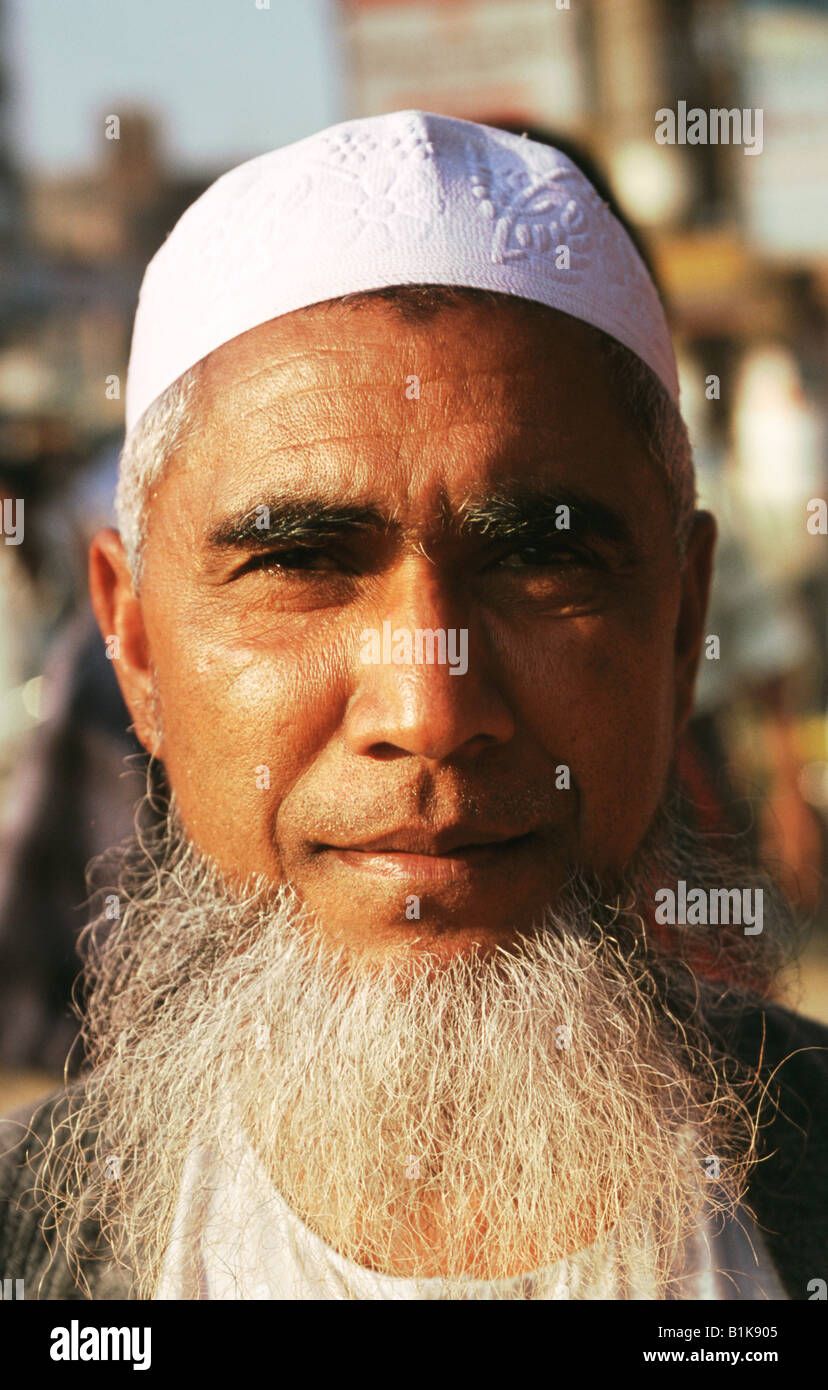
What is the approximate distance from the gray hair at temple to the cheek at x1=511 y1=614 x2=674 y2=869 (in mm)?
233

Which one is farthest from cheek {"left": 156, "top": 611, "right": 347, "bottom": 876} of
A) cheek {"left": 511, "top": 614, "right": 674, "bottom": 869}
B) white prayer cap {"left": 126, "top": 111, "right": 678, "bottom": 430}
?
white prayer cap {"left": 126, "top": 111, "right": 678, "bottom": 430}

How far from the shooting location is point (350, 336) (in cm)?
153

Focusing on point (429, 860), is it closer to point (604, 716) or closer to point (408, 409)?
point (604, 716)

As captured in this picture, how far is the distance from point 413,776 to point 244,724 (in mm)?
237

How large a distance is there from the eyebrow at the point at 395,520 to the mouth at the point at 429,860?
0.37 m

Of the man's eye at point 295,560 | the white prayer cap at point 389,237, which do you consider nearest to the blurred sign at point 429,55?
the white prayer cap at point 389,237

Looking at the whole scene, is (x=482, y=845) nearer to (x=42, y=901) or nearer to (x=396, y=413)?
(x=396, y=413)

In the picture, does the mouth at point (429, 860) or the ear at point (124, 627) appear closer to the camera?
the mouth at point (429, 860)

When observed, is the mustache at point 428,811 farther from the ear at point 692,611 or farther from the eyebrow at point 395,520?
the ear at point 692,611

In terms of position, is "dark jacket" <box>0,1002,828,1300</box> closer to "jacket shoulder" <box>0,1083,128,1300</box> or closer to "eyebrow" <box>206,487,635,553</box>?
"jacket shoulder" <box>0,1083,128,1300</box>

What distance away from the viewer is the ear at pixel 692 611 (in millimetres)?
1816

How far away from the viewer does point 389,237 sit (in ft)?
5.12

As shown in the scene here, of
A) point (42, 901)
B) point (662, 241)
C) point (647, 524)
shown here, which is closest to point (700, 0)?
point (662, 241)

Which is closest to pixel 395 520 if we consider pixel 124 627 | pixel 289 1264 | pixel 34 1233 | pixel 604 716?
pixel 604 716
